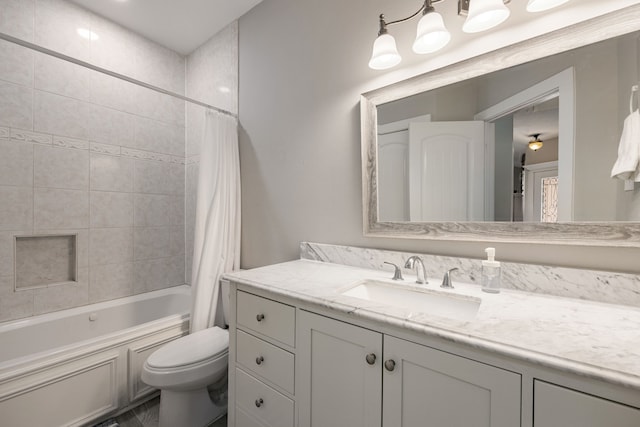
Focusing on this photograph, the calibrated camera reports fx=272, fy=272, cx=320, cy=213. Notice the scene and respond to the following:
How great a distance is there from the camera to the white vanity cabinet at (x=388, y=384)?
63 centimetres

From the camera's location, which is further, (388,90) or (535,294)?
(388,90)

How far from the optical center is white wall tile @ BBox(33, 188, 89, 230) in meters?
1.88

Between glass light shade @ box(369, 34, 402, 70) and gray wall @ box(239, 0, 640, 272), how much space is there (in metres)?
0.09

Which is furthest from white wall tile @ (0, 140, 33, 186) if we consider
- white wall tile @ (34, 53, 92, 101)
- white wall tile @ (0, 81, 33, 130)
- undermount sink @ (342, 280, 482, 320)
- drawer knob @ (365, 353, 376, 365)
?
drawer knob @ (365, 353, 376, 365)

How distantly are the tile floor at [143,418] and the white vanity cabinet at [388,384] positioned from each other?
0.97m

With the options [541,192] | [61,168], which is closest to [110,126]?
[61,168]

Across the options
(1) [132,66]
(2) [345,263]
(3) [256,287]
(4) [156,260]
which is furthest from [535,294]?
(1) [132,66]

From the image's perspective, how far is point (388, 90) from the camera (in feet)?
4.51

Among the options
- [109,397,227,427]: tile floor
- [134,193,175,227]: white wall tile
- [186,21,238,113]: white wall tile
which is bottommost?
[109,397,227,427]: tile floor

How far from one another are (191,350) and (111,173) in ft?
5.40

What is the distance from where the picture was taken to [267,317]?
1111mm

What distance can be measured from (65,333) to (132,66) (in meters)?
2.18

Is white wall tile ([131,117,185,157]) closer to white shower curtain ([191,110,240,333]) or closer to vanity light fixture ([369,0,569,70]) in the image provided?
white shower curtain ([191,110,240,333])

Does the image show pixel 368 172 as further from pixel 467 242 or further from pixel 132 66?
pixel 132 66
